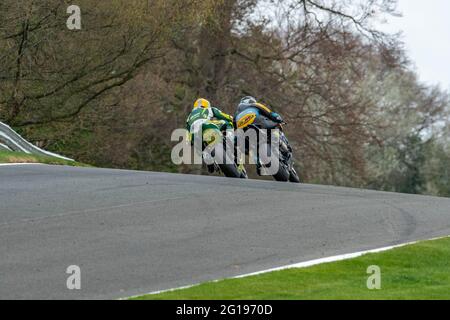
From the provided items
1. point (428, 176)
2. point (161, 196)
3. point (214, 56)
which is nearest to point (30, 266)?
point (161, 196)

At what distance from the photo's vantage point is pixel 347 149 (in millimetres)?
40250

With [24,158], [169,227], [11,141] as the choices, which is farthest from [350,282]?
[11,141]

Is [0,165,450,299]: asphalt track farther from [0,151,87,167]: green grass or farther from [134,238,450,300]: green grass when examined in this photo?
[0,151,87,167]: green grass

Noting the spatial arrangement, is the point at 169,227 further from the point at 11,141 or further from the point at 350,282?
the point at 11,141

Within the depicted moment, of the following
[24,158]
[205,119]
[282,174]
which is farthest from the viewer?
[24,158]

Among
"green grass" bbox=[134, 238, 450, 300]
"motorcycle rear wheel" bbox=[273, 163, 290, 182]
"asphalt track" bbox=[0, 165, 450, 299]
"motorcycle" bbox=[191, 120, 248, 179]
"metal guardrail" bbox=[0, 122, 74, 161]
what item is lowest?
"green grass" bbox=[134, 238, 450, 300]

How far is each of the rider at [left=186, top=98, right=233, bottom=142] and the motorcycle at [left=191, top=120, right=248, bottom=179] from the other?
0.08 metres

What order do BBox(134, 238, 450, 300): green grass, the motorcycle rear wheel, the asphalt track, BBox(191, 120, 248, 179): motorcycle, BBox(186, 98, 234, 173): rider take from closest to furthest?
BBox(134, 238, 450, 300): green grass < the asphalt track < BBox(191, 120, 248, 179): motorcycle < BBox(186, 98, 234, 173): rider < the motorcycle rear wheel

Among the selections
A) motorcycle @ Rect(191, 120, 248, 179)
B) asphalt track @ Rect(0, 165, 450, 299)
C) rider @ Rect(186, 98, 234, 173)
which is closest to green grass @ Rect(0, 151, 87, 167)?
asphalt track @ Rect(0, 165, 450, 299)

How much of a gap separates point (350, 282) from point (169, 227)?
3.16m

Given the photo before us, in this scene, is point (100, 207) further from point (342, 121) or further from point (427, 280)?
point (342, 121)

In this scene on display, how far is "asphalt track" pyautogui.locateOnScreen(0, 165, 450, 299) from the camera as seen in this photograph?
10734 mm

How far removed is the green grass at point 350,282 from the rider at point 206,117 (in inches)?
308

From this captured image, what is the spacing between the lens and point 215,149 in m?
19.5
